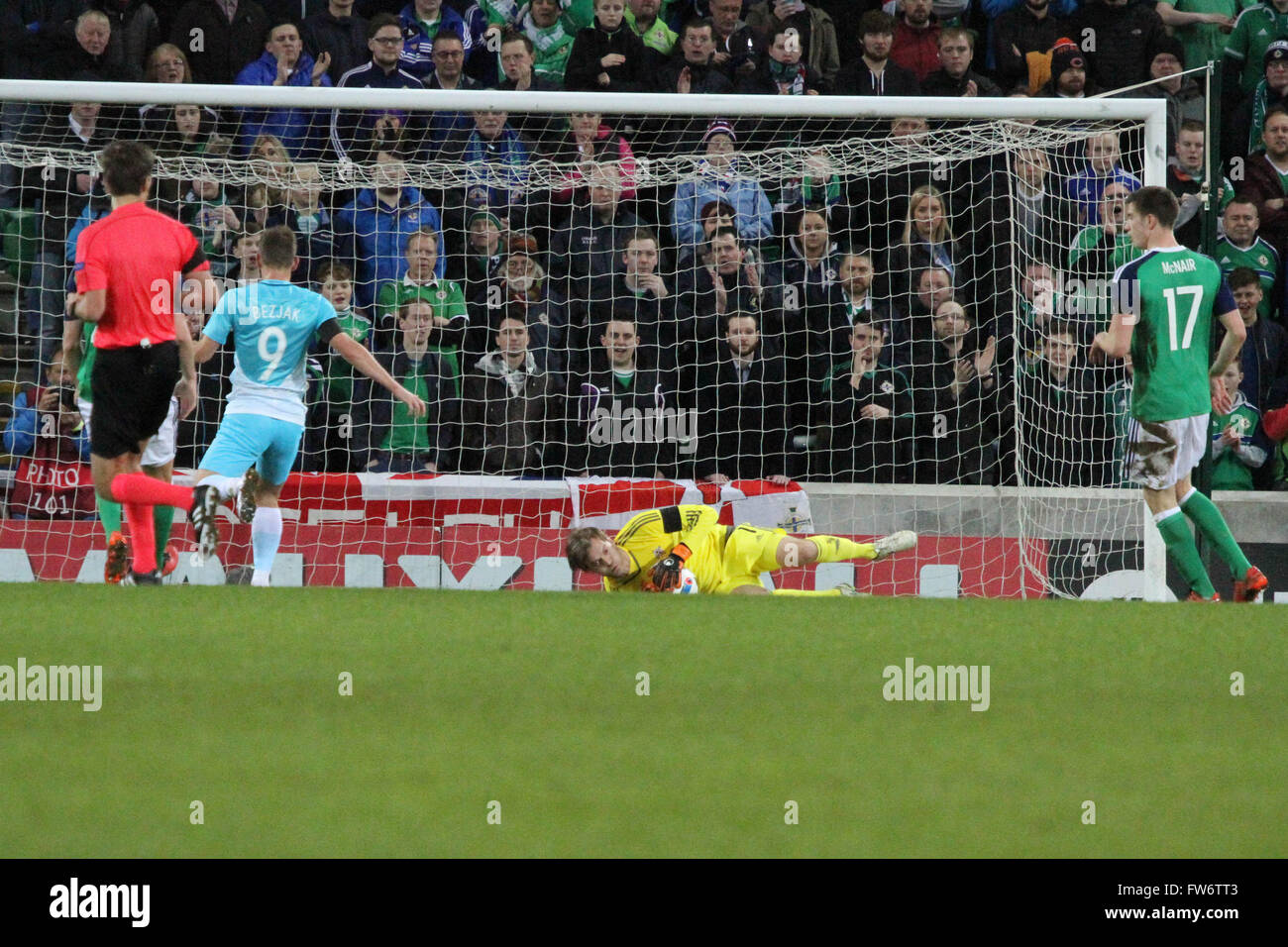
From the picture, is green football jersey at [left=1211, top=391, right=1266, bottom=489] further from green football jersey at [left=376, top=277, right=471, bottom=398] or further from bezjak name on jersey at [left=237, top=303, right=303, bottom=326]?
bezjak name on jersey at [left=237, top=303, right=303, bottom=326]

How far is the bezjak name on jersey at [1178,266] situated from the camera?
7.01 meters

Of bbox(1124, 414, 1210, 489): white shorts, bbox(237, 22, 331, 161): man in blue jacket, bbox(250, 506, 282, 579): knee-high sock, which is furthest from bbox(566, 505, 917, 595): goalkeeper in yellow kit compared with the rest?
bbox(237, 22, 331, 161): man in blue jacket

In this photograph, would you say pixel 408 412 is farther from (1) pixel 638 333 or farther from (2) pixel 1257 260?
(2) pixel 1257 260

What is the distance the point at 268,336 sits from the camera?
7098 mm

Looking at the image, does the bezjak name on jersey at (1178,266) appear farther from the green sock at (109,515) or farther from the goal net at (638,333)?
the green sock at (109,515)

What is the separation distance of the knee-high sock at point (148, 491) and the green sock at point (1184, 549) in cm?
416

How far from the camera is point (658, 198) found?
9.45 meters

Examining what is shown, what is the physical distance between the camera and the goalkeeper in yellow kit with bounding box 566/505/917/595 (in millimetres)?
6984

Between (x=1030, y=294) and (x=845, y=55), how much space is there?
2609 mm

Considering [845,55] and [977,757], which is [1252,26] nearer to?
[845,55]

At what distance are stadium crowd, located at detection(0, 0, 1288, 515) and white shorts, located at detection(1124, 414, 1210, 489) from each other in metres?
1.49

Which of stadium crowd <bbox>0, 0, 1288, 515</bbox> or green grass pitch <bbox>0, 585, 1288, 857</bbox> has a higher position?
stadium crowd <bbox>0, 0, 1288, 515</bbox>

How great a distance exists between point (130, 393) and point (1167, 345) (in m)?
4.53

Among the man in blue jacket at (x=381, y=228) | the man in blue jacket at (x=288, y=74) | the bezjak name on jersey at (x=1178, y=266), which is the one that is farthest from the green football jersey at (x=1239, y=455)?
the man in blue jacket at (x=288, y=74)
